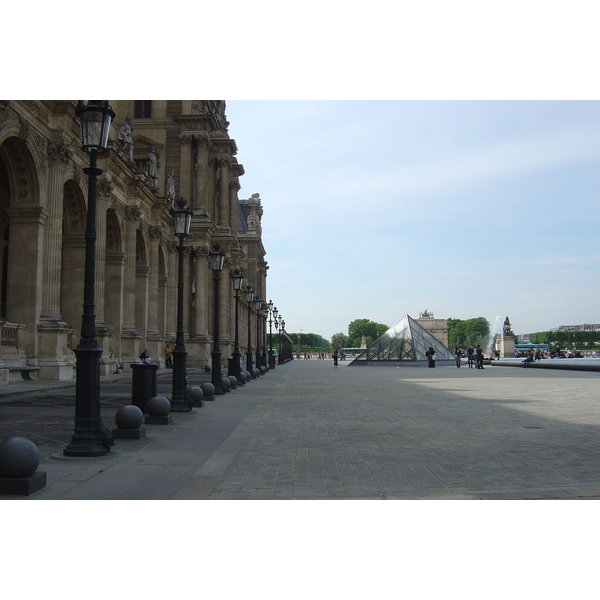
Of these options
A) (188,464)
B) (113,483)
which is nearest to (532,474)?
(188,464)

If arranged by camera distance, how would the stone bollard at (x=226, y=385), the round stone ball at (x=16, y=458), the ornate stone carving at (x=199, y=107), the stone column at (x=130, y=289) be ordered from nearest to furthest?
the round stone ball at (x=16, y=458)
the stone bollard at (x=226, y=385)
the stone column at (x=130, y=289)
the ornate stone carving at (x=199, y=107)

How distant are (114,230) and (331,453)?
84.4 ft

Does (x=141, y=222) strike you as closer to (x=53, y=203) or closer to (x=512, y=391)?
(x=53, y=203)

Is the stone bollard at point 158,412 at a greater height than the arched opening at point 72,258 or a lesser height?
lesser

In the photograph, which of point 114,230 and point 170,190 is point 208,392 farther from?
point 170,190

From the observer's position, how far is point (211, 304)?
5025 centimetres

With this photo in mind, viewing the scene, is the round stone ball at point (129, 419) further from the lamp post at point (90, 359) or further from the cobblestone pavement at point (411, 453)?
the cobblestone pavement at point (411, 453)

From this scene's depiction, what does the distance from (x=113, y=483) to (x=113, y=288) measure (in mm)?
25823

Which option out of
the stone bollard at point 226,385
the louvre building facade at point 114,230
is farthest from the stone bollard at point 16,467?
the stone bollard at point 226,385

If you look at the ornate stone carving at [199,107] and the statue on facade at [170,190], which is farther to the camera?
the ornate stone carving at [199,107]

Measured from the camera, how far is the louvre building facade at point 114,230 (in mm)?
21156

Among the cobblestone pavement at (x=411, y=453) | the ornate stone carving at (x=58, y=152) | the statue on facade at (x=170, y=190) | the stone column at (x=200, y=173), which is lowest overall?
the cobblestone pavement at (x=411, y=453)

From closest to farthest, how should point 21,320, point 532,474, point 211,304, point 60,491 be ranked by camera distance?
1. point 60,491
2. point 532,474
3. point 21,320
4. point 211,304

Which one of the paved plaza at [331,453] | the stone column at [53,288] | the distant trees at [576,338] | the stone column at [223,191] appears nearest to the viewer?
the paved plaza at [331,453]
